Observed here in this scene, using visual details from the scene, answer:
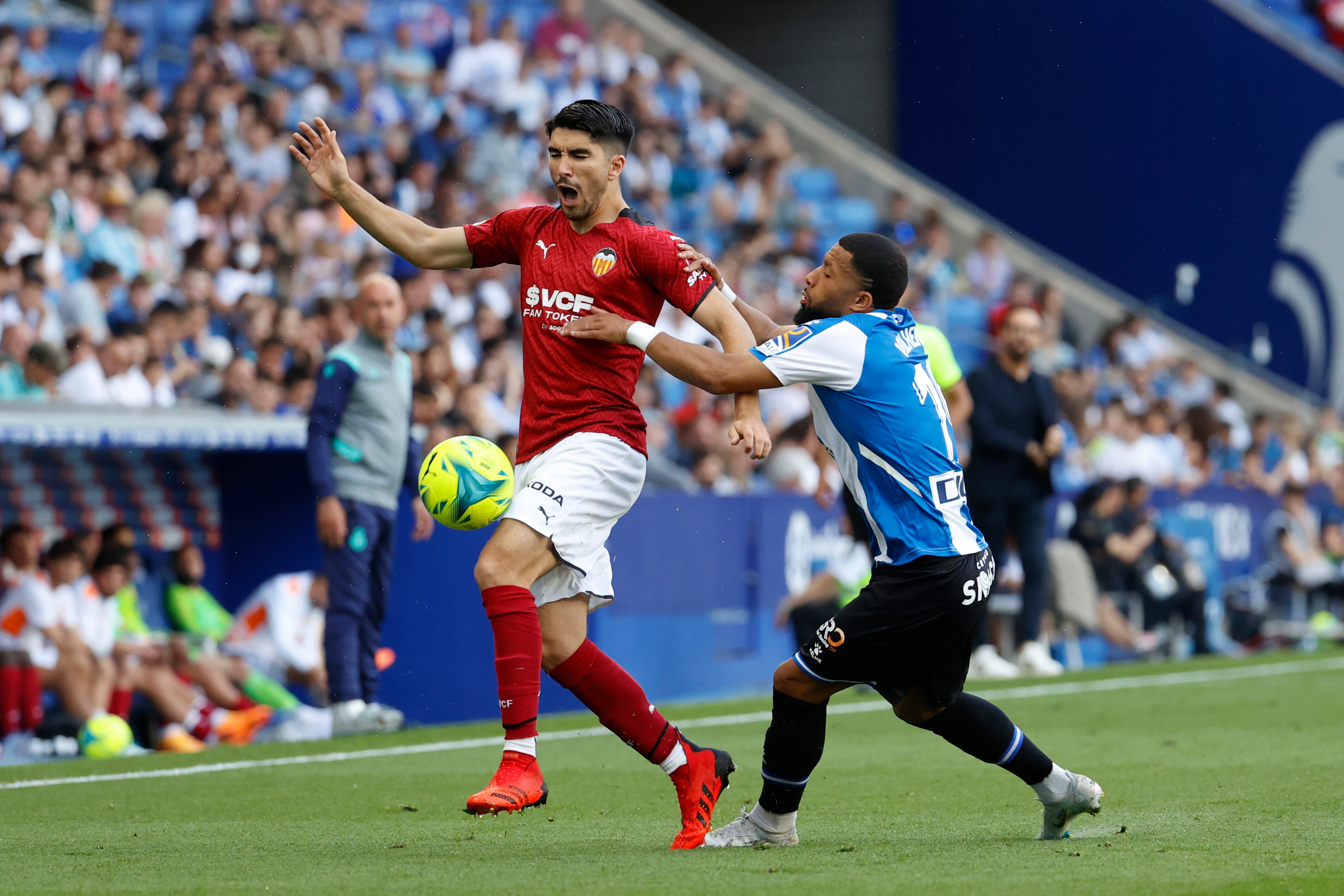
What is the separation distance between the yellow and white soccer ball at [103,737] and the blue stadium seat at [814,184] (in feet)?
47.1

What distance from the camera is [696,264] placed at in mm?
5652

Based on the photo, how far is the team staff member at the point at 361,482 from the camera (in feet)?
31.7

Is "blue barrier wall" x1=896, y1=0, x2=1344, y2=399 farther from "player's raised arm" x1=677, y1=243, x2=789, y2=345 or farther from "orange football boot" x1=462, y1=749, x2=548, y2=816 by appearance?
"orange football boot" x1=462, y1=749, x2=548, y2=816

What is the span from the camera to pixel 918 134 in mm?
25516

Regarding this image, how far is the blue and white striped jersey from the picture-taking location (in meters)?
5.14

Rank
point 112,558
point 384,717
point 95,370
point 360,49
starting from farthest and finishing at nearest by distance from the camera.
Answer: point 360,49 < point 95,370 < point 112,558 < point 384,717

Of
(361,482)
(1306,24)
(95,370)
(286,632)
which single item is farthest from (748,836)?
(1306,24)

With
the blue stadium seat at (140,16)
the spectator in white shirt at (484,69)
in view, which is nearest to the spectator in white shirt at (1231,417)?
the spectator in white shirt at (484,69)

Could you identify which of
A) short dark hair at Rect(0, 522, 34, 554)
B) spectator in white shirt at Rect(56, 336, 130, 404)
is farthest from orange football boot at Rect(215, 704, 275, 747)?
spectator in white shirt at Rect(56, 336, 130, 404)

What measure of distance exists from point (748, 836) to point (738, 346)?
4.94 feet

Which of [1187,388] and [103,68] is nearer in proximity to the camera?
[103,68]

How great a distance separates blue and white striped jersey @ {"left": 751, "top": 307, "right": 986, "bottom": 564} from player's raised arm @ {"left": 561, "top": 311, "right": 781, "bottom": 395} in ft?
0.13

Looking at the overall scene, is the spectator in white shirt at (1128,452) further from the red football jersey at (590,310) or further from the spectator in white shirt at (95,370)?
the red football jersey at (590,310)

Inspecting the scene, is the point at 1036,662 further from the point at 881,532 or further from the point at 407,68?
the point at 407,68
